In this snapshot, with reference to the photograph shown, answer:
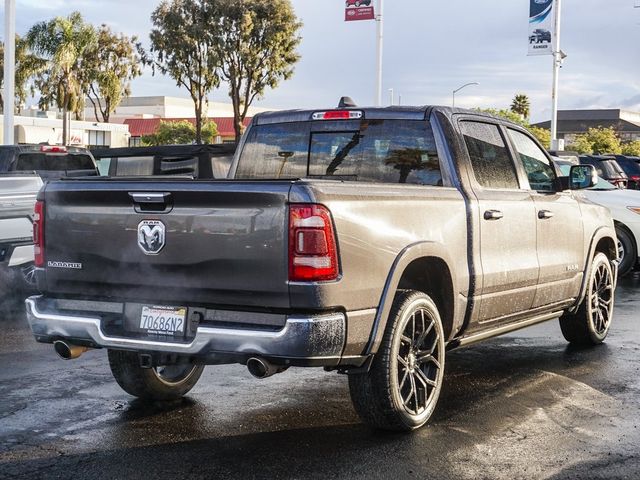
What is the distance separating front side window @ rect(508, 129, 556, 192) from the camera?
7.27 m

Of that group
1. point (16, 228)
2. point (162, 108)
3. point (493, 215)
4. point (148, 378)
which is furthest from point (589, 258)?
point (162, 108)

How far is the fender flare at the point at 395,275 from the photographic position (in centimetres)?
512

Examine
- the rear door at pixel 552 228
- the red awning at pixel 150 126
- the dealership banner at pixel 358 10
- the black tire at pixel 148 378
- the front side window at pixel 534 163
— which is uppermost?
the dealership banner at pixel 358 10

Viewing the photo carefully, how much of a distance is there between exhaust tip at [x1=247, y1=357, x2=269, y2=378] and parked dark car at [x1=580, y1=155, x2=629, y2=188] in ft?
56.6

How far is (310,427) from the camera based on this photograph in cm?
570

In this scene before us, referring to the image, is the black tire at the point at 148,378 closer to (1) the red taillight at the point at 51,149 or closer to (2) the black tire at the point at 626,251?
(1) the red taillight at the point at 51,149

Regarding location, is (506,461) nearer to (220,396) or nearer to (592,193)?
(220,396)

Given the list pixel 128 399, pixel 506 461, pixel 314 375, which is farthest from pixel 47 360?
pixel 506 461

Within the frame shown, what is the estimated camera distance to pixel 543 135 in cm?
6431

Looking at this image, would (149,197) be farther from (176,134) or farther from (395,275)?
(176,134)

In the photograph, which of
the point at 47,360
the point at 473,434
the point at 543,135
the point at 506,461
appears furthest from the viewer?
the point at 543,135

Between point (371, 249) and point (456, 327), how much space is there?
4.07ft

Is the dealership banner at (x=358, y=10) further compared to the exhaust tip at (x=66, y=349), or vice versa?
the dealership banner at (x=358, y=10)

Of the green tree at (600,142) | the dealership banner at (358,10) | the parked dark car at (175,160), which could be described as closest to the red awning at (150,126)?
the green tree at (600,142)
